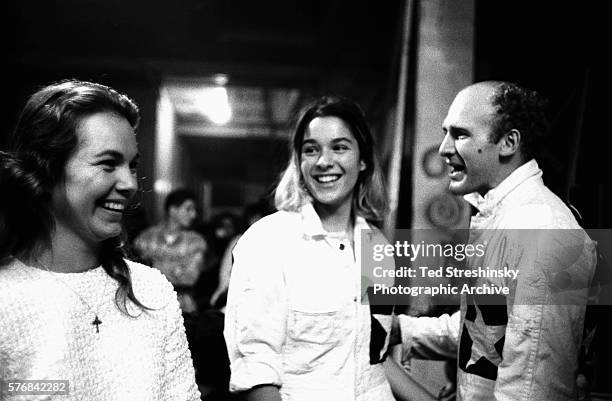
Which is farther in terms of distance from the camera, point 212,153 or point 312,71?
point 212,153

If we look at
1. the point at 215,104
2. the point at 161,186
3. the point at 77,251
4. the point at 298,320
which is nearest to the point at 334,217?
the point at 298,320

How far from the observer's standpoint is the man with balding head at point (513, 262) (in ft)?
5.08

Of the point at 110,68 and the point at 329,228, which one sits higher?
the point at 110,68

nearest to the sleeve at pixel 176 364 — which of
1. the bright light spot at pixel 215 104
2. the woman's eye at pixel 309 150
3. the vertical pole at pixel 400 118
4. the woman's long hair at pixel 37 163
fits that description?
the woman's long hair at pixel 37 163

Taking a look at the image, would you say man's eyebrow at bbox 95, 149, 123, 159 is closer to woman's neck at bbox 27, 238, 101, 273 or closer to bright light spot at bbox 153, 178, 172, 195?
woman's neck at bbox 27, 238, 101, 273

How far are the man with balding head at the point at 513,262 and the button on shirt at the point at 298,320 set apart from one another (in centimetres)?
32

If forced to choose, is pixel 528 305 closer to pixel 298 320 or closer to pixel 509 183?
pixel 509 183

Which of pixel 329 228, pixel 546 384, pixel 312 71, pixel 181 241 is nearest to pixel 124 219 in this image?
pixel 329 228

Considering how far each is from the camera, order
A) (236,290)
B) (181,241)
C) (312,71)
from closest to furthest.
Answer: (236,290) → (181,241) → (312,71)

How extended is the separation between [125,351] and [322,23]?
5.96 m

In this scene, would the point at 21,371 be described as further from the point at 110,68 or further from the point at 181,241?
the point at 110,68

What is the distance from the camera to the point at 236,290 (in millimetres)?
1731

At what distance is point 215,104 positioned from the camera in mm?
11070

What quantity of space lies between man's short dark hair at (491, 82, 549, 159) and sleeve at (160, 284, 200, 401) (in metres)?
1.11
